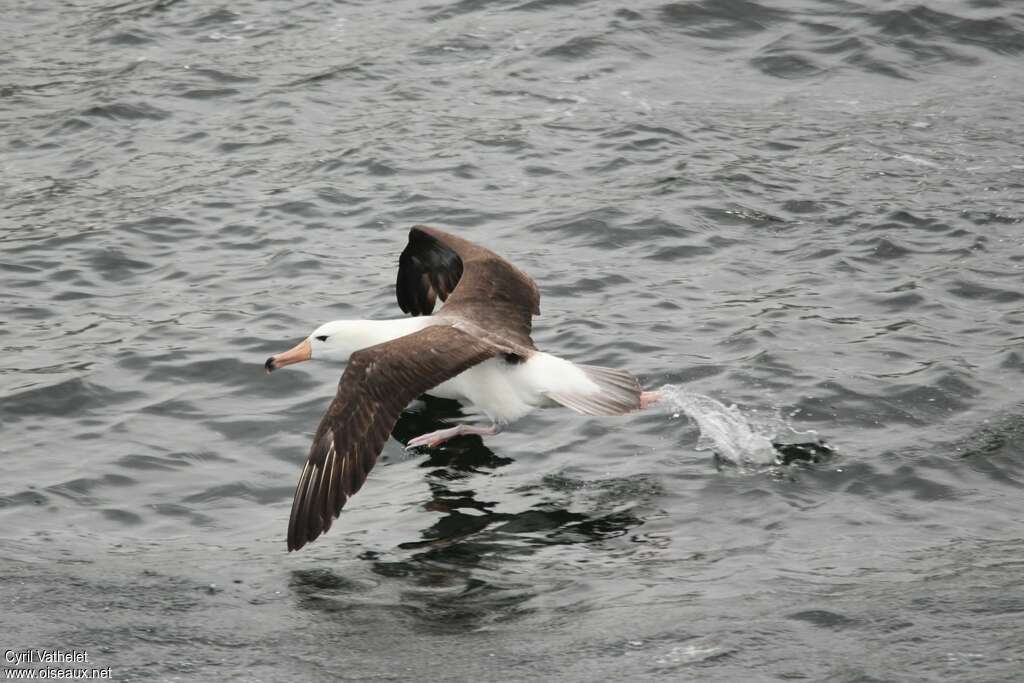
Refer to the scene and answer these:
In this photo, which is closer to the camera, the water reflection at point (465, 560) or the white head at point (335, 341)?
the water reflection at point (465, 560)

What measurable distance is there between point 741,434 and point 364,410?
2.07 metres

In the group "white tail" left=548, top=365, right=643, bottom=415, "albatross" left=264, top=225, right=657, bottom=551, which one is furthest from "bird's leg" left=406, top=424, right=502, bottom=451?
"white tail" left=548, top=365, right=643, bottom=415

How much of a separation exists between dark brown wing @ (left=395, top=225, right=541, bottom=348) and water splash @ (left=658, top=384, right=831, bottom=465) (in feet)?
3.32

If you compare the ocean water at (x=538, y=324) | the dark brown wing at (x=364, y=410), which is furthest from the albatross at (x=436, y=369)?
the ocean water at (x=538, y=324)

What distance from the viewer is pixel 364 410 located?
7.24 metres

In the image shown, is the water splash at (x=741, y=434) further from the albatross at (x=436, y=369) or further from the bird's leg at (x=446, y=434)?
the bird's leg at (x=446, y=434)

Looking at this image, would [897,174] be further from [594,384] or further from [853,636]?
[853,636]

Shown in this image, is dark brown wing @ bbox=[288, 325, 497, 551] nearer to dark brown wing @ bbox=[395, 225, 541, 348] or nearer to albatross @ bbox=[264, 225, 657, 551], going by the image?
albatross @ bbox=[264, 225, 657, 551]

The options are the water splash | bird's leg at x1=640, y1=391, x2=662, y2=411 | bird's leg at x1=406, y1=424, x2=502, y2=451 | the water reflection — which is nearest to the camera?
the water reflection

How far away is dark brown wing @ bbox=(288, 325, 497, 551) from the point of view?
6805mm

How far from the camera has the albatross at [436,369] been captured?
7.00 metres

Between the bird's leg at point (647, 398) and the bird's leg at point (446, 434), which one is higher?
the bird's leg at point (647, 398)

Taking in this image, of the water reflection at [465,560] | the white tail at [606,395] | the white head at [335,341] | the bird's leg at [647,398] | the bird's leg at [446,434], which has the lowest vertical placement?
the bird's leg at [446,434]

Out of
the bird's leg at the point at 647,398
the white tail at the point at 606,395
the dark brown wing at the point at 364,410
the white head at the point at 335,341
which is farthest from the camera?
the white head at the point at 335,341
